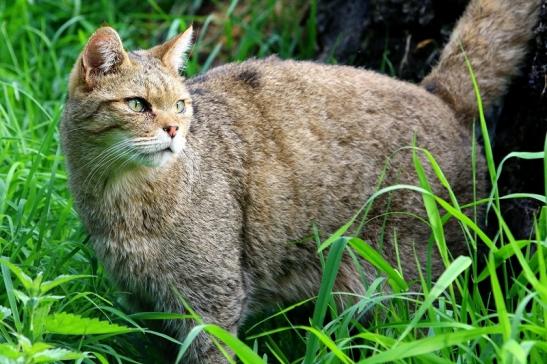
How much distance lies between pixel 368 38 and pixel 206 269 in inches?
93.9

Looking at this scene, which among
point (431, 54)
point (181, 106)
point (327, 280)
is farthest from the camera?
point (431, 54)

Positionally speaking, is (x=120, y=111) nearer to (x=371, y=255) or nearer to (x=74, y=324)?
(x=74, y=324)

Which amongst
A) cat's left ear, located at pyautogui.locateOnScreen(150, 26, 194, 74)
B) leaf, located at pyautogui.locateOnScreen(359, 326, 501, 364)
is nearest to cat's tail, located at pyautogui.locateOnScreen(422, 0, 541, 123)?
cat's left ear, located at pyautogui.locateOnScreen(150, 26, 194, 74)

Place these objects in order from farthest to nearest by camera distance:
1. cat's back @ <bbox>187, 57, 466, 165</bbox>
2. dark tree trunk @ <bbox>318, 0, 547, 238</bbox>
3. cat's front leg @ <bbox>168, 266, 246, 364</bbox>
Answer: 1. dark tree trunk @ <bbox>318, 0, 547, 238</bbox>
2. cat's back @ <bbox>187, 57, 466, 165</bbox>
3. cat's front leg @ <bbox>168, 266, 246, 364</bbox>

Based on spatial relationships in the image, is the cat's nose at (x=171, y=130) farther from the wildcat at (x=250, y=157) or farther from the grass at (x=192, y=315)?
the grass at (x=192, y=315)

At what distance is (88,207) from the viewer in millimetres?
3969

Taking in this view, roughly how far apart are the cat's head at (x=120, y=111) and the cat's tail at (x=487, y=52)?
5.00 ft

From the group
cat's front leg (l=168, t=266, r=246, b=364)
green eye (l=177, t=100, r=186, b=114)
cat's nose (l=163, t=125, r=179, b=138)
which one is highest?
green eye (l=177, t=100, r=186, b=114)

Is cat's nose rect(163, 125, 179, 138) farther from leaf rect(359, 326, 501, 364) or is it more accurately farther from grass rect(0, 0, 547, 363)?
leaf rect(359, 326, 501, 364)

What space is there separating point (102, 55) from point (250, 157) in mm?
917

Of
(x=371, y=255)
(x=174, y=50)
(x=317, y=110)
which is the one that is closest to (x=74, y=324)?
(x=371, y=255)

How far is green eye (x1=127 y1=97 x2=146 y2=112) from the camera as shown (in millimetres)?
3703

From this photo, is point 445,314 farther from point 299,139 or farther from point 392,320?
point 299,139

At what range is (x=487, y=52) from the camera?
15.2 ft
